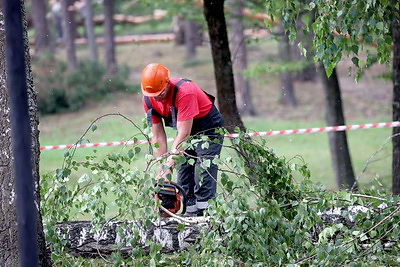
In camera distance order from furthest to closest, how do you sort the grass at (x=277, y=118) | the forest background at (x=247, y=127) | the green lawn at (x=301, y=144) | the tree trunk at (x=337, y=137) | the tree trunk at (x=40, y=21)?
the tree trunk at (x=40, y=21) < the grass at (x=277, y=118) < the green lawn at (x=301, y=144) < the tree trunk at (x=337, y=137) < the forest background at (x=247, y=127)

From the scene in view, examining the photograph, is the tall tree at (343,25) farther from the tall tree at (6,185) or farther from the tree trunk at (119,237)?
the tall tree at (6,185)

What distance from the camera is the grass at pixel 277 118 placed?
14445 mm

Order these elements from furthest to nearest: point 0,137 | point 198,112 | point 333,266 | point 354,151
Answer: point 354,151, point 198,112, point 0,137, point 333,266

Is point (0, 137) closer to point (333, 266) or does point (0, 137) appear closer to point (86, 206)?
point (86, 206)

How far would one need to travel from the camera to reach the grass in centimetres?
1445

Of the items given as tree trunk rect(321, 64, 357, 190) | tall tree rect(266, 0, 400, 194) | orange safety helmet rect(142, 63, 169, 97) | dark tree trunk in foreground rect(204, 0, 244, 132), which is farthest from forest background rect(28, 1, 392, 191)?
tall tree rect(266, 0, 400, 194)

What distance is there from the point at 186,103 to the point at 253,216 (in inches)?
73.4

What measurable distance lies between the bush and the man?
553 inches

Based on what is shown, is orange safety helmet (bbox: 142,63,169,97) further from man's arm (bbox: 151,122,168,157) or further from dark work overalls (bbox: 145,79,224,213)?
man's arm (bbox: 151,122,168,157)

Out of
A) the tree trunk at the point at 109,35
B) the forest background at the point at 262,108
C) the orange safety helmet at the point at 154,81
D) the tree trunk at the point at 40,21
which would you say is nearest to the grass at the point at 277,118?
the forest background at the point at 262,108

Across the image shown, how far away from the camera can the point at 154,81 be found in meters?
5.45

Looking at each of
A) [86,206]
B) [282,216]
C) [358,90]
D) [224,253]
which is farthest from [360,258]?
[358,90]

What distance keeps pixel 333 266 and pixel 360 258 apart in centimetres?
29

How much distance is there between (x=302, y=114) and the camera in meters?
20.0
